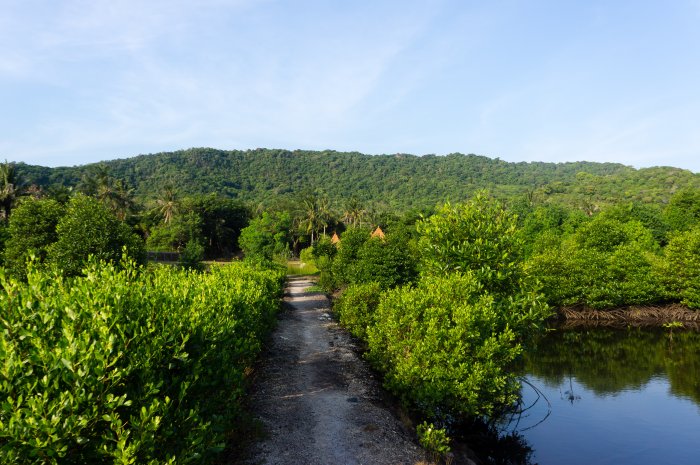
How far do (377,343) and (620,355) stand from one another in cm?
1977

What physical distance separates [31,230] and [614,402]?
1203 inches

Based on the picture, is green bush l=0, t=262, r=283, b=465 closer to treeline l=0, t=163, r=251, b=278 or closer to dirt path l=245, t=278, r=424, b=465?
treeline l=0, t=163, r=251, b=278

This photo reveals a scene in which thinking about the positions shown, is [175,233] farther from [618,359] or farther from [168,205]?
[618,359]

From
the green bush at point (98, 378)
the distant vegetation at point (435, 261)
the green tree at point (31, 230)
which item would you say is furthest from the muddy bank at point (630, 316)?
the green tree at point (31, 230)

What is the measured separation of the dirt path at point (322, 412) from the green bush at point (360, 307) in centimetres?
115

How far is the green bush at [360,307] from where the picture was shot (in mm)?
20891

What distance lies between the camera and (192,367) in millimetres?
6887

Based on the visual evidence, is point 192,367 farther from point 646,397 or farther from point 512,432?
point 646,397

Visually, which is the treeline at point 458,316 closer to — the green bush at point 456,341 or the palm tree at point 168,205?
the green bush at point 456,341

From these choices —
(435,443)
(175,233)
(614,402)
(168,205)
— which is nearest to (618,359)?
(614,402)

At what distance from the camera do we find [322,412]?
512 inches

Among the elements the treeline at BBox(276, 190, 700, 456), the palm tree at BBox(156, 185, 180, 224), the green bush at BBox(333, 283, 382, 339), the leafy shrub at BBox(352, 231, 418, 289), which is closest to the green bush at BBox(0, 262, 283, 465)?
the treeline at BBox(276, 190, 700, 456)

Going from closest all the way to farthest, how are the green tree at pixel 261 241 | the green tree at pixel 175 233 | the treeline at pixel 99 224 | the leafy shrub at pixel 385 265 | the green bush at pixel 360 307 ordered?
1. the treeline at pixel 99 224
2. the green bush at pixel 360 307
3. the leafy shrub at pixel 385 265
4. the green tree at pixel 261 241
5. the green tree at pixel 175 233

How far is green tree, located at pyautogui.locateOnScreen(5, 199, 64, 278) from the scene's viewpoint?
21438mm
